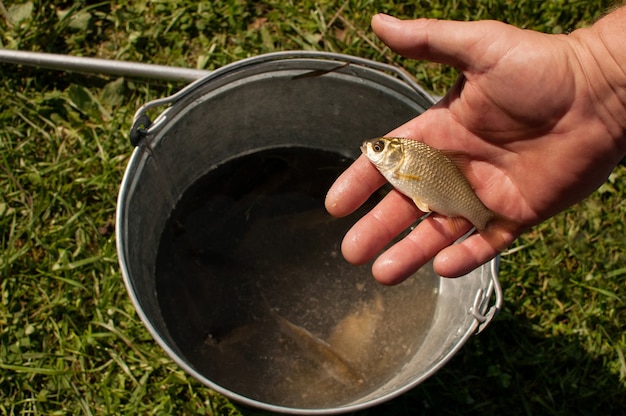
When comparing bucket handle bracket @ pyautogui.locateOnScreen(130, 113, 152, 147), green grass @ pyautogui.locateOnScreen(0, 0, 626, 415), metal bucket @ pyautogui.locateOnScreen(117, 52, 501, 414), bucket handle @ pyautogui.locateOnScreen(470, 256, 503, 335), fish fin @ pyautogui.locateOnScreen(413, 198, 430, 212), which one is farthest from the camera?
green grass @ pyautogui.locateOnScreen(0, 0, 626, 415)

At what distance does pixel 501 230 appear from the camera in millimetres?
1897

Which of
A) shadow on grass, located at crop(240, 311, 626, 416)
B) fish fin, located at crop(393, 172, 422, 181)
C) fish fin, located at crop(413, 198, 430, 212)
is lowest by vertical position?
shadow on grass, located at crop(240, 311, 626, 416)

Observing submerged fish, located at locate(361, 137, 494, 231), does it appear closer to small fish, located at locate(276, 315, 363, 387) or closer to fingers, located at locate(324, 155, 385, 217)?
fingers, located at locate(324, 155, 385, 217)

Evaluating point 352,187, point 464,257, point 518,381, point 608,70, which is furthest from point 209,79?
point 518,381

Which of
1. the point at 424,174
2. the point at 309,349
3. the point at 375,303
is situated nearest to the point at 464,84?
the point at 424,174

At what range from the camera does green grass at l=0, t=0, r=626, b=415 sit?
7.38 ft

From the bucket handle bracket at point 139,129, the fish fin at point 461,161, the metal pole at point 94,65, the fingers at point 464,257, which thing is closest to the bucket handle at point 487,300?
the fingers at point 464,257

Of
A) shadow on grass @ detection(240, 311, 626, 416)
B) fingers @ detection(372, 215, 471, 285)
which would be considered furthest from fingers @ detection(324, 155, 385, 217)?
shadow on grass @ detection(240, 311, 626, 416)

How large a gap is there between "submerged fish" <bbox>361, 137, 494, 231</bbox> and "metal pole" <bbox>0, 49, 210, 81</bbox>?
3.53 feet

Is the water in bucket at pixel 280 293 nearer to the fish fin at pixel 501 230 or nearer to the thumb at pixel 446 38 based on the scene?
the fish fin at pixel 501 230

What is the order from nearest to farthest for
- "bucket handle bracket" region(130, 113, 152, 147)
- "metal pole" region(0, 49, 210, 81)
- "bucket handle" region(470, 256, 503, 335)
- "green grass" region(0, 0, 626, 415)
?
"bucket handle" region(470, 256, 503, 335), "bucket handle bracket" region(130, 113, 152, 147), "green grass" region(0, 0, 626, 415), "metal pole" region(0, 49, 210, 81)

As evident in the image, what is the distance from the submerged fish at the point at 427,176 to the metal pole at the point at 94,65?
108 cm

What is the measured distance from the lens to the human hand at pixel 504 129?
1.70 m

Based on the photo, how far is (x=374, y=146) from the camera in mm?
1859
